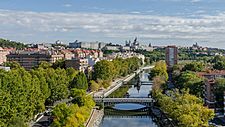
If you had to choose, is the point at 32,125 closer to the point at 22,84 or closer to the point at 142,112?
the point at 22,84

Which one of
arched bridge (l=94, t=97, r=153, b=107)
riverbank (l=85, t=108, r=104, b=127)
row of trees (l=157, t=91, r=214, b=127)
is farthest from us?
arched bridge (l=94, t=97, r=153, b=107)

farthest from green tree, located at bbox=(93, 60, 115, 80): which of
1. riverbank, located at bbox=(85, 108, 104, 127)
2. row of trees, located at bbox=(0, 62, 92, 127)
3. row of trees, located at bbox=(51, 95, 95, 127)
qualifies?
row of trees, located at bbox=(51, 95, 95, 127)

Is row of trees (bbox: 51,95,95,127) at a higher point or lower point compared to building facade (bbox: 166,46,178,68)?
lower

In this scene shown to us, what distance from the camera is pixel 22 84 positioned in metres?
23.9

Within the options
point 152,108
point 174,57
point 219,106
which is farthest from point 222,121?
point 174,57

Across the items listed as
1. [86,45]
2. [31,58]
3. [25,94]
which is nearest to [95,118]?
[25,94]

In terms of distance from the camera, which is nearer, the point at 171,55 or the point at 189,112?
the point at 189,112

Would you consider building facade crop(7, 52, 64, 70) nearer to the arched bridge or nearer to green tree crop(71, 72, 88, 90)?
green tree crop(71, 72, 88, 90)

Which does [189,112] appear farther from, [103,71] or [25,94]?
[103,71]

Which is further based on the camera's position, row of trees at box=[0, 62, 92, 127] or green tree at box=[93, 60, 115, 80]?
green tree at box=[93, 60, 115, 80]

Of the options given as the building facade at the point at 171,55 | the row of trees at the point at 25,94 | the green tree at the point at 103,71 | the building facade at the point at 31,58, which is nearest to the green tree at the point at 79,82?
the row of trees at the point at 25,94

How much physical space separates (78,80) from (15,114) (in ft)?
58.4

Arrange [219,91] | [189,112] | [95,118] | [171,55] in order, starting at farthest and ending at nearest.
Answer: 1. [171,55]
2. [219,91]
3. [95,118]
4. [189,112]

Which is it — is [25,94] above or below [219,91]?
above
